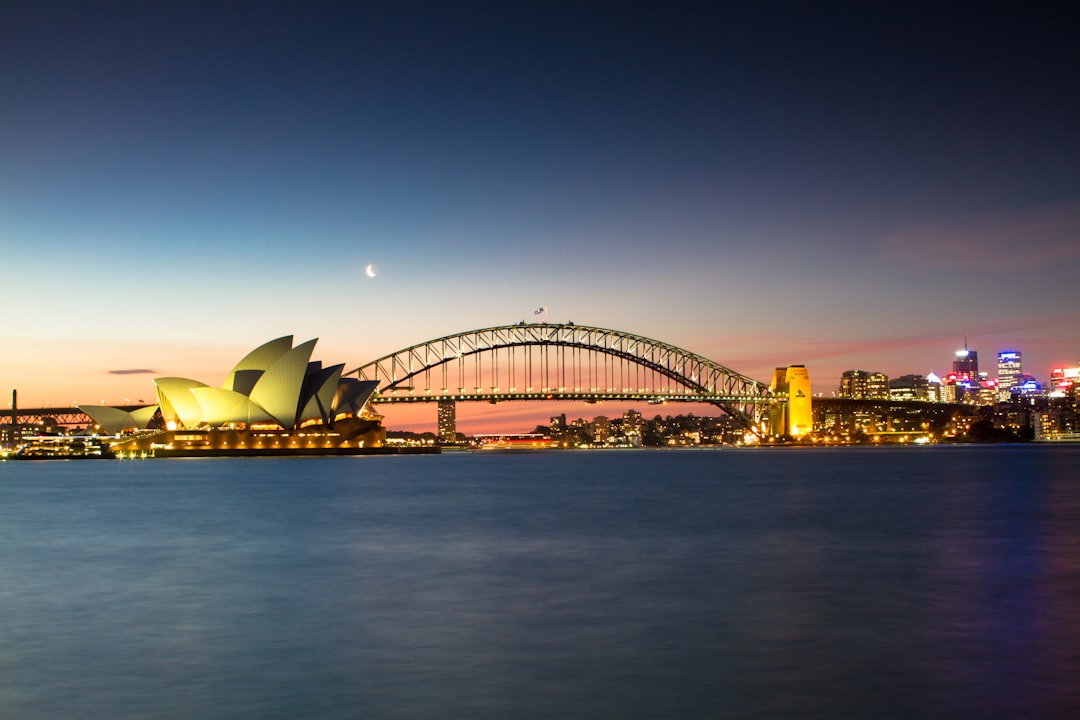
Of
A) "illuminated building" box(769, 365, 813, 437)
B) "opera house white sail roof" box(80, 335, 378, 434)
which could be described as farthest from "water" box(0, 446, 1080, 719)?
"illuminated building" box(769, 365, 813, 437)

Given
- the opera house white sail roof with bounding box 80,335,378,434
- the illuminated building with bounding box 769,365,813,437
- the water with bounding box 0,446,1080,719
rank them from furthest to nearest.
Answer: the illuminated building with bounding box 769,365,813,437, the opera house white sail roof with bounding box 80,335,378,434, the water with bounding box 0,446,1080,719

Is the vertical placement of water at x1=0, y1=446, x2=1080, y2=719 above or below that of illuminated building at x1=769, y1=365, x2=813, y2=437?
below

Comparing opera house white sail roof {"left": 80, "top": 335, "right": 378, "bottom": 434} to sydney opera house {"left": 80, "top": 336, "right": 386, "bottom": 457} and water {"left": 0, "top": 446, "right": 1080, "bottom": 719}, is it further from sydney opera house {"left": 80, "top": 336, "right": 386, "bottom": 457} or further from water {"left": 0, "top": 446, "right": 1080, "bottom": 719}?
water {"left": 0, "top": 446, "right": 1080, "bottom": 719}

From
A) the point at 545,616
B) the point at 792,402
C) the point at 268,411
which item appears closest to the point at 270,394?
the point at 268,411

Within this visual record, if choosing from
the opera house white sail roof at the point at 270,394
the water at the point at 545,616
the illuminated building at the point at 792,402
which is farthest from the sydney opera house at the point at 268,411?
the water at the point at 545,616

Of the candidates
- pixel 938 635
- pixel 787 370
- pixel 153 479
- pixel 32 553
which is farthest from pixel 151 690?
pixel 787 370

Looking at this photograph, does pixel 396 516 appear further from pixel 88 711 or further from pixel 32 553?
pixel 88 711

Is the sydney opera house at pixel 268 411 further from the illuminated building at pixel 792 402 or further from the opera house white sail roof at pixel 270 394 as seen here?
the illuminated building at pixel 792 402

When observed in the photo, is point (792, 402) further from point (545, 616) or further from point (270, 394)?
point (545, 616)
